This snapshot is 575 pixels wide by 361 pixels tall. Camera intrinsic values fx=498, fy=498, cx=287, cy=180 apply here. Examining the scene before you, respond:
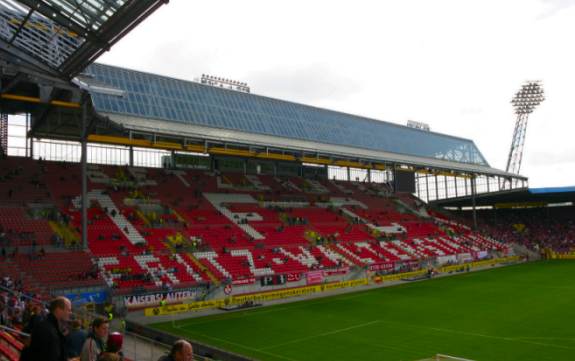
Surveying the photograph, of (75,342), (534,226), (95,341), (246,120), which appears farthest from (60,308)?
(534,226)

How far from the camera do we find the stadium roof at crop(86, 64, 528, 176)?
40.0 m

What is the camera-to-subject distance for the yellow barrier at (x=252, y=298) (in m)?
30.6

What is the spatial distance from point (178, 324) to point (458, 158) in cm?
5718

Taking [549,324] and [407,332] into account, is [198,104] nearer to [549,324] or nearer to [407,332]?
[407,332]

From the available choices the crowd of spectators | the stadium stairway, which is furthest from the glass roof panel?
the crowd of spectators

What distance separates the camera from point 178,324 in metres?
28.3

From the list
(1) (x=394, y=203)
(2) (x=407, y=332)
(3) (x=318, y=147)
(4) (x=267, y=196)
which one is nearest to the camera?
(2) (x=407, y=332)

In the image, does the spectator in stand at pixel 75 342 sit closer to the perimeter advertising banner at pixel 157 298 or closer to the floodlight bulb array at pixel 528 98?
the perimeter advertising banner at pixel 157 298

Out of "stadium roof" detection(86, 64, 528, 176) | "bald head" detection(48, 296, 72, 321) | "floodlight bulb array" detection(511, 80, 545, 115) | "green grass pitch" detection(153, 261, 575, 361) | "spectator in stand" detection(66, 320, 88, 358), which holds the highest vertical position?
"floodlight bulb array" detection(511, 80, 545, 115)

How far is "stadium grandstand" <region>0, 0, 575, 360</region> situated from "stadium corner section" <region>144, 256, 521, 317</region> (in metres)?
0.14

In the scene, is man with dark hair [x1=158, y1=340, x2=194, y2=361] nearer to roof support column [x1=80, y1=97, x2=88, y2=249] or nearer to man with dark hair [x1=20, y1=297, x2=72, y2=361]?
man with dark hair [x1=20, y1=297, x2=72, y2=361]

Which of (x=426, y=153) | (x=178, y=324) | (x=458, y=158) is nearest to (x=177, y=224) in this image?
(x=178, y=324)

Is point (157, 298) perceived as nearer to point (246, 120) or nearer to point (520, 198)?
point (246, 120)

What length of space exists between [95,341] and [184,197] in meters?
42.1
